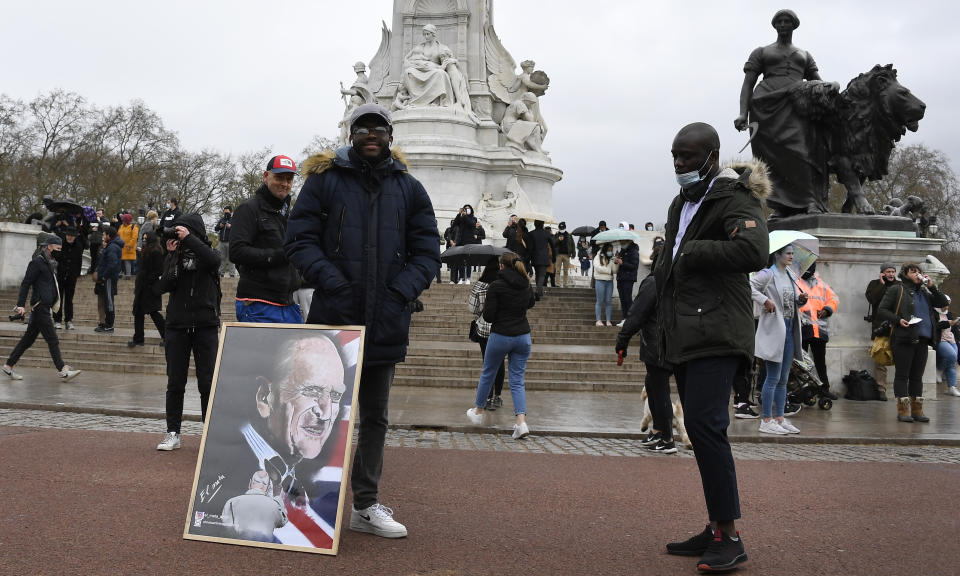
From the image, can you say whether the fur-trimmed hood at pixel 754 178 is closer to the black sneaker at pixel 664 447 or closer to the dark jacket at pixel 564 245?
the black sneaker at pixel 664 447

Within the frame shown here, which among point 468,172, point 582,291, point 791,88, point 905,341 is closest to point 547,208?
point 468,172

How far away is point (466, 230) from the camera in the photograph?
2264cm

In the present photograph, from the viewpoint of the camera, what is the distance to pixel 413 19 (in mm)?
30328

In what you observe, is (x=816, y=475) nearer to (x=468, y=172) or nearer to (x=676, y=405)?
(x=676, y=405)

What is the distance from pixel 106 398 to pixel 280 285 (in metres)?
4.56

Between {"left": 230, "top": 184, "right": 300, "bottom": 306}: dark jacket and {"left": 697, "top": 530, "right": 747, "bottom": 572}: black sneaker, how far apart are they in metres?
3.67

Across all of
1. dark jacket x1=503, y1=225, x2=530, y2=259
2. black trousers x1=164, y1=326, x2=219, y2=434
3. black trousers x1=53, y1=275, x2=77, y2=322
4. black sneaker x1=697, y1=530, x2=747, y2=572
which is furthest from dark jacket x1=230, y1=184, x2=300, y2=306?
dark jacket x1=503, y1=225, x2=530, y2=259

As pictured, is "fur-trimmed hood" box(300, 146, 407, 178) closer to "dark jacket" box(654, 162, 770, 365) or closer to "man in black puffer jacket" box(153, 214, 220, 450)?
"dark jacket" box(654, 162, 770, 365)

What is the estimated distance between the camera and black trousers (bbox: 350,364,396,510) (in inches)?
174

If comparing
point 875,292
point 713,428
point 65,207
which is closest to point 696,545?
point 713,428

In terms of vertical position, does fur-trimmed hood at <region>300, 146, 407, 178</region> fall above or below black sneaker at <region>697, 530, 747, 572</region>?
above

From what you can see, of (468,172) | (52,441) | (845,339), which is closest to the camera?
(52,441)

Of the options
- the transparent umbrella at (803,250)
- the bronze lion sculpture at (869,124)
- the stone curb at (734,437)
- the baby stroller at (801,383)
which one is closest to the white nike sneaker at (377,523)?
the stone curb at (734,437)
